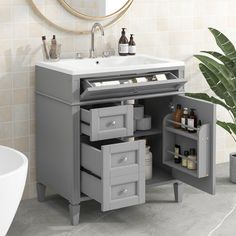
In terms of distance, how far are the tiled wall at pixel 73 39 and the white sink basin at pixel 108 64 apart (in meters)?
0.15

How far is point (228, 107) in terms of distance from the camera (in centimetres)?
469

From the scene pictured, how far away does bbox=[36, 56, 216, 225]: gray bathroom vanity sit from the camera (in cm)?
379

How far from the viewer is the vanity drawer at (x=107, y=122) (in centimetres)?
376

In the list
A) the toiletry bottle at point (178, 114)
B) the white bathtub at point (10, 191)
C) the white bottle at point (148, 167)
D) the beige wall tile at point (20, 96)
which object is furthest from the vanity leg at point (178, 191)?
the white bathtub at point (10, 191)

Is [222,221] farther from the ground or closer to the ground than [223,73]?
closer to the ground

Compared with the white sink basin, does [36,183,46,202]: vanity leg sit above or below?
below

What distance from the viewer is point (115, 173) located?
3771 millimetres

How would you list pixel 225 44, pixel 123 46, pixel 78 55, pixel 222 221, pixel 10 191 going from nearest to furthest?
pixel 10 191 < pixel 222 221 < pixel 78 55 < pixel 123 46 < pixel 225 44

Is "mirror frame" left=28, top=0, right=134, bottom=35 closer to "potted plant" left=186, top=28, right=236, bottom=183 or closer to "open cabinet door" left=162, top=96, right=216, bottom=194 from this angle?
"potted plant" left=186, top=28, right=236, bottom=183

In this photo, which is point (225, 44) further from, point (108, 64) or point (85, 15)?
point (85, 15)

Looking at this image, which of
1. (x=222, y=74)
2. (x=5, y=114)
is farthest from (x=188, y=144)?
(x=5, y=114)

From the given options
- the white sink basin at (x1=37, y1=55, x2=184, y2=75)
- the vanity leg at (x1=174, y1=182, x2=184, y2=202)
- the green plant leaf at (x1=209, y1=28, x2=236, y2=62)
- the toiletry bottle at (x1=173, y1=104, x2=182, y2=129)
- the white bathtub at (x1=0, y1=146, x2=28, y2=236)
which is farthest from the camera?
the green plant leaf at (x1=209, y1=28, x2=236, y2=62)

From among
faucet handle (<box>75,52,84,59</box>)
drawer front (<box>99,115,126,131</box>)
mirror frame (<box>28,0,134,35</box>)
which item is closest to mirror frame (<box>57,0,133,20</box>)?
mirror frame (<box>28,0,134,35</box>)

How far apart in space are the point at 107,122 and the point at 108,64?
27.2 inches
